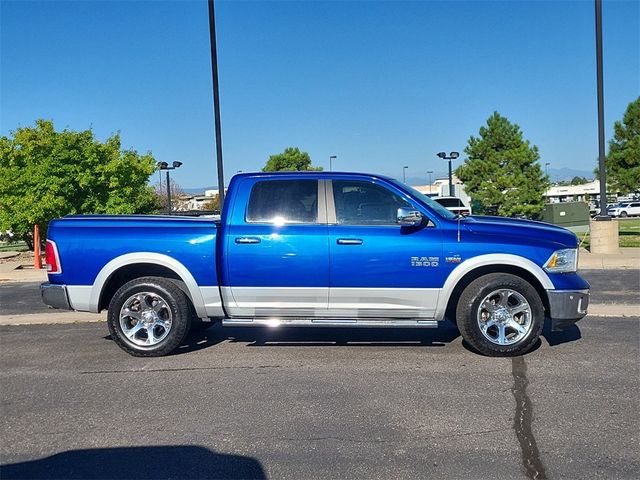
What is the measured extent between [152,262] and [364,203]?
226 cm

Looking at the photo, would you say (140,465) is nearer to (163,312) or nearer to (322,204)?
(163,312)

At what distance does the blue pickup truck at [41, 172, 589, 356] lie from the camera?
224 inches

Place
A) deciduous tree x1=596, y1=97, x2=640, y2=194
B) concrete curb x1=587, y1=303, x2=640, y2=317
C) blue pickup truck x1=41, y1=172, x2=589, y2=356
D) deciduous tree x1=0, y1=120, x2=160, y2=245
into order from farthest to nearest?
deciduous tree x1=596, y1=97, x2=640, y2=194 → deciduous tree x1=0, y1=120, x2=160, y2=245 → concrete curb x1=587, y1=303, x2=640, y2=317 → blue pickup truck x1=41, y1=172, x2=589, y2=356

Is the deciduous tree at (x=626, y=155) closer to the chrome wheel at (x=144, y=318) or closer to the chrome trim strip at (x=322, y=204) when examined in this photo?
the chrome trim strip at (x=322, y=204)

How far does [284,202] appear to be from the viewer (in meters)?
6.05

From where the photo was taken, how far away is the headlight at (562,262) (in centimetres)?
565

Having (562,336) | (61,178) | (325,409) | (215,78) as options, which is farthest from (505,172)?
(325,409)

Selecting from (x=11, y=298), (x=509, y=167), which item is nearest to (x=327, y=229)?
(x=11, y=298)

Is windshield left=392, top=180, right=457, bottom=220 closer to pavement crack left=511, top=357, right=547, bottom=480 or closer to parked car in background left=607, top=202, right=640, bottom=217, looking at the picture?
pavement crack left=511, top=357, right=547, bottom=480

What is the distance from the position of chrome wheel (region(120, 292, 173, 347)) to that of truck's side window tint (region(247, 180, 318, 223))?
1322 mm

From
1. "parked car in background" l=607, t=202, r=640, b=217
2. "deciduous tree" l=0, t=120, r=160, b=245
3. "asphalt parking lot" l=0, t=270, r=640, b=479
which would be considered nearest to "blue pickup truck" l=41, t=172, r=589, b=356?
"asphalt parking lot" l=0, t=270, r=640, b=479

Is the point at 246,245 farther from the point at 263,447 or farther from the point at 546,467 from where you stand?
the point at 546,467

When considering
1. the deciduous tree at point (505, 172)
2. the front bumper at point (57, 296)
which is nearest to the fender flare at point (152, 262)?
the front bumper at point (57, 296)

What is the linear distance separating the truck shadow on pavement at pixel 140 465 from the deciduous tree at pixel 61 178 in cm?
1361
